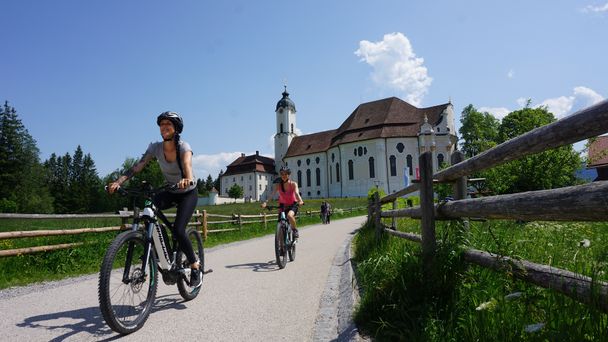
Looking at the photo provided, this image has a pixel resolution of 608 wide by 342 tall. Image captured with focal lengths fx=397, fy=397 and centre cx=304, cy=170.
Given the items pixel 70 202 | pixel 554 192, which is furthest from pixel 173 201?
pixel 70 202

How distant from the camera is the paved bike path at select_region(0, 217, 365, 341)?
3543 millimetres

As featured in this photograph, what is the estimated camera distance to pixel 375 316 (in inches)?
129

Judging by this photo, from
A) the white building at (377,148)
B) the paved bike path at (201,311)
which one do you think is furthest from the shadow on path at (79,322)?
the white building at (377,148)

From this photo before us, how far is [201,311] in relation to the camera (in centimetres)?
432

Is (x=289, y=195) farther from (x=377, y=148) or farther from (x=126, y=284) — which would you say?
(x=377, y=148)

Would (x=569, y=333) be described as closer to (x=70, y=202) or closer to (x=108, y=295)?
(x=108, y=295)

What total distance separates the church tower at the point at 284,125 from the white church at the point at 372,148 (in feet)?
13.1

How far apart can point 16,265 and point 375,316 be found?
21.9 ft

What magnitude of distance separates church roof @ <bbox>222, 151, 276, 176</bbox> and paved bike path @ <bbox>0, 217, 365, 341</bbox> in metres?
87.4

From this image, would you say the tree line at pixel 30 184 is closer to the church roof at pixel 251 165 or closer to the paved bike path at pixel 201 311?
the church roof at pixel 251 165

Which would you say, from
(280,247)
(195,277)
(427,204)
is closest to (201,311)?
(195,277)

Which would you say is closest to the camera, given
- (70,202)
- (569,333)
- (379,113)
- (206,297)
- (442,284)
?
(569,333)

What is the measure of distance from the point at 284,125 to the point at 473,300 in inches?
3347

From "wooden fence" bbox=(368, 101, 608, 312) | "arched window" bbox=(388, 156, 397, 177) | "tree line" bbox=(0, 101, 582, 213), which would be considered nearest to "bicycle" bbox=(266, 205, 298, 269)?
"wooden fence" bbox=(368, 101, 608, 312)
